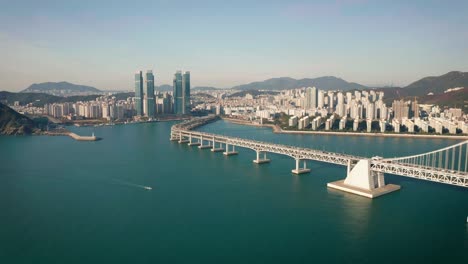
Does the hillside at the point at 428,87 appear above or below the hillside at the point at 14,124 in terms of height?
above

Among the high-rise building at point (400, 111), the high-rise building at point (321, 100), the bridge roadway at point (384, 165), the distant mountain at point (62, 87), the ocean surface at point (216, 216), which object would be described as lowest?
the ocean surface at point (216, 216)

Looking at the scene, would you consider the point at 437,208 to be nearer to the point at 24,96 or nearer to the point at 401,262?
the point at 401,262

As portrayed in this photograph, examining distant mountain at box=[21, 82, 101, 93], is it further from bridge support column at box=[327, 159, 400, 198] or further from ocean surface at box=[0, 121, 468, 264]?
bridge support column at box=[327, 159, 400, 198]

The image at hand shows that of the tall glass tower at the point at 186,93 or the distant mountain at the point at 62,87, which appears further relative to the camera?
the distant mountain at the point at 62,87

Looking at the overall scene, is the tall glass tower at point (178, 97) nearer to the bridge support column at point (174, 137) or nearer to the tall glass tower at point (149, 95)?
the tall glass tower at point (149, 95)

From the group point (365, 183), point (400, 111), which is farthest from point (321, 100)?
point (365, 183)

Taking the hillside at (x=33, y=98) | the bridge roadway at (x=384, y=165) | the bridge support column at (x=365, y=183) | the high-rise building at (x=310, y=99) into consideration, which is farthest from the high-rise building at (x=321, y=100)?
the bridge support column at (x=365, y=183)

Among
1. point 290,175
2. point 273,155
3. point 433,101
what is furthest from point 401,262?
point 433,101

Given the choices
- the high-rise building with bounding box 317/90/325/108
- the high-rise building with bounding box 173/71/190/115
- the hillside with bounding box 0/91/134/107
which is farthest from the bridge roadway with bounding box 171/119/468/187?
the hillside with bounding box 0/91/134/107
